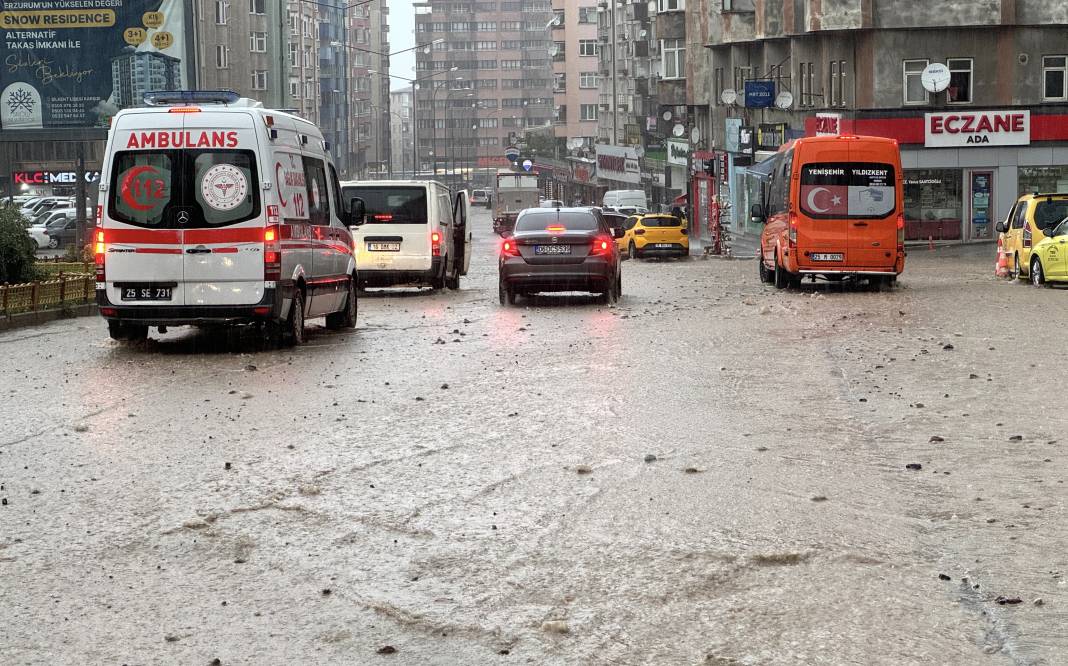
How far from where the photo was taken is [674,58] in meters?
82.6

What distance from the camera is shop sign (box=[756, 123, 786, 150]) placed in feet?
198

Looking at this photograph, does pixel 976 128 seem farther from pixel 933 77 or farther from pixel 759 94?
pixel 759 94

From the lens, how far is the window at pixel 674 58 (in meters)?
82.2

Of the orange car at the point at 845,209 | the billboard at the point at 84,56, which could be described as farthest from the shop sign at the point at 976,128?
the billboard at the point at 84,56

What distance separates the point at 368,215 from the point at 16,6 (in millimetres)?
43603

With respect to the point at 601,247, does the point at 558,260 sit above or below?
below

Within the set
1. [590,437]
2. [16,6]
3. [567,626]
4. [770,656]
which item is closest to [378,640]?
[567,626]

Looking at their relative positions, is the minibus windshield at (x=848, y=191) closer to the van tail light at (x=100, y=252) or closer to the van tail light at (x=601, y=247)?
the van tail light at (x=601, y=247)

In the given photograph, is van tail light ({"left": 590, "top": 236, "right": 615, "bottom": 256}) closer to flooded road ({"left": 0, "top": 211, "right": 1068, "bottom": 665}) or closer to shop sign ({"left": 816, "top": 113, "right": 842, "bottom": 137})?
flooded road ({"left": 0, "top": 211, "right": 1068, "bottom": 665})

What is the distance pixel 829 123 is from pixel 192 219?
132ft

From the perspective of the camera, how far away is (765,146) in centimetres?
6369

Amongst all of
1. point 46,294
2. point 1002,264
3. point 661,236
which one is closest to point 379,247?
point 46,294

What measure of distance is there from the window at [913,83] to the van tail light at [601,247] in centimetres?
3069

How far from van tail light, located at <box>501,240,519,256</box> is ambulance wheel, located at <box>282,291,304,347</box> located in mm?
6511
